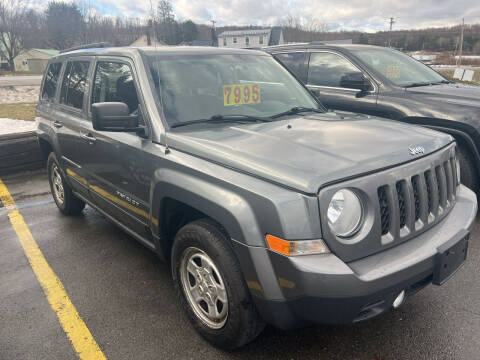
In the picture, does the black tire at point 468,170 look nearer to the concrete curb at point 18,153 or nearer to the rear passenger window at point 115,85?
the rear passenger window at point 115,85

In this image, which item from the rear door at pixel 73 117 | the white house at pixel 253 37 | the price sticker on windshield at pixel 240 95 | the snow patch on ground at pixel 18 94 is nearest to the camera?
the price sticker on windshield at pixel 240 95

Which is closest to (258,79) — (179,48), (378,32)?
(179,48)

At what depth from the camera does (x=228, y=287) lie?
2229mm

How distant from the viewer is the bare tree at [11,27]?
54750 mm

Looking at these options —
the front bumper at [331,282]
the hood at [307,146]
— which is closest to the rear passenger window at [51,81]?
the hood at [307,146]

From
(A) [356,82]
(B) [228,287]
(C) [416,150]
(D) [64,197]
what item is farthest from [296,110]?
(D) [64,197]

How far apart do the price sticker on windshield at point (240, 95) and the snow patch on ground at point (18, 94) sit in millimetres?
18508

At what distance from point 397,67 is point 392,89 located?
0.61m

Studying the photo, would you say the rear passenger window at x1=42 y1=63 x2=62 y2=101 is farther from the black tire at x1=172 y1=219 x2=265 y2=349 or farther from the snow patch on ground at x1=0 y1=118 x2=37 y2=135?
the snow patch on ground at x1=0 y1=118 x2=37 y2=135

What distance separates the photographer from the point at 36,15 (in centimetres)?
5956

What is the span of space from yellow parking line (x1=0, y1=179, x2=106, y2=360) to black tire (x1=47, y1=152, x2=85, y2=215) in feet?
1.52

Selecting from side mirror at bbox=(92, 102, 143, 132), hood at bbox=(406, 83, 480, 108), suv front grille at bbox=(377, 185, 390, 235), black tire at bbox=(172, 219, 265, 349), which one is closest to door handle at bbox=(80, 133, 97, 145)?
side mirror at bbox=(92, 102, 143, 132)

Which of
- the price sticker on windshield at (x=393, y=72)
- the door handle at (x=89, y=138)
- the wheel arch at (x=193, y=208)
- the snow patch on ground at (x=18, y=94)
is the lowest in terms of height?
the snow patch on ground at (x=18, y=94)

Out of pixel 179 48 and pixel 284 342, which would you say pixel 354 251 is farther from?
pixel 179 48
